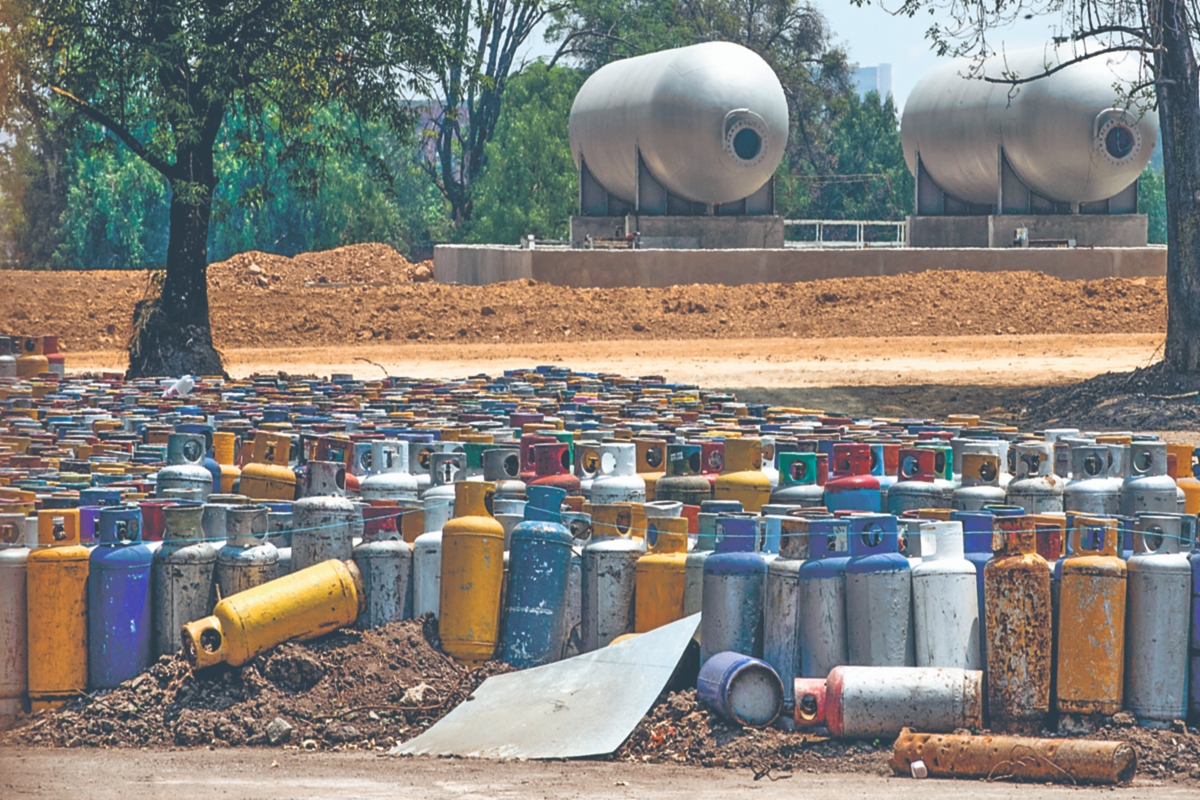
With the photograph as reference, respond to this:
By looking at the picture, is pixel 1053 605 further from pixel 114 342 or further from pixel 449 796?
pixel 114 342

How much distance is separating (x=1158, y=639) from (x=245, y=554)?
3762 mm

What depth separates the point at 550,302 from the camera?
30281 mm

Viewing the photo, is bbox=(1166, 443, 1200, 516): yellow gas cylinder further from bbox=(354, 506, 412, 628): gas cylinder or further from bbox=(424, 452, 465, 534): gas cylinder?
bbox=(354, 506, 412, 628): gas cylinder

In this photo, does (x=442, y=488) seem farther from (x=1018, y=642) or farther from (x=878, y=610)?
(x=1018, y=642)

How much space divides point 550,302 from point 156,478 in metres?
22.1

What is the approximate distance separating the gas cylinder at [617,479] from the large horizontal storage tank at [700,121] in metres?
27.8

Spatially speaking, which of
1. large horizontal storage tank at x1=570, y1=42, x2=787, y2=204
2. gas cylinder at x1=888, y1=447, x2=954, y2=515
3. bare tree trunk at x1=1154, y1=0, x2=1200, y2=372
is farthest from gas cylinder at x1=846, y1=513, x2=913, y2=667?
large horizontal storage tank at x1=570, y1=42, x2=787, y2=204

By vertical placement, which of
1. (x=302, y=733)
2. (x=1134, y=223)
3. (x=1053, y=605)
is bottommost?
(x=302, y=733)

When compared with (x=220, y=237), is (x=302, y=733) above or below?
below

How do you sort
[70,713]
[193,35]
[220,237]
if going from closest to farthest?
[70,713]
[193,35]
[220,237]

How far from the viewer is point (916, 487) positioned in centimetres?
794

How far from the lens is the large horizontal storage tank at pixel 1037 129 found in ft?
115

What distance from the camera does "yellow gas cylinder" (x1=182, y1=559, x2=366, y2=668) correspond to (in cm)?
694

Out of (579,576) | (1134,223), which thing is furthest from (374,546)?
(1134,223)
